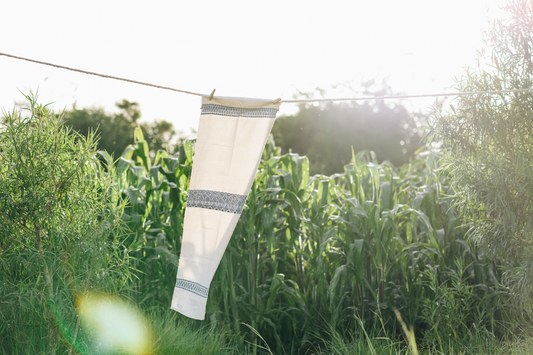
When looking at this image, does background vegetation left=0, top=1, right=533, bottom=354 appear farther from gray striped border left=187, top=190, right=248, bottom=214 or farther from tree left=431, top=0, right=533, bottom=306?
gray striped border left=187, top=190, right=248, bottom=214

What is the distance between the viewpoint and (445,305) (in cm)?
267

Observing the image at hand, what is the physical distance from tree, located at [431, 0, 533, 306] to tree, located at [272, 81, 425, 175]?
46.2ft

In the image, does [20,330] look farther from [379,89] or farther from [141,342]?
[379,89]

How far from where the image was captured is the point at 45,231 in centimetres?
217

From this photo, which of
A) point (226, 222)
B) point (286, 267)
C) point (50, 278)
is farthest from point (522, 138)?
point (50, 278)

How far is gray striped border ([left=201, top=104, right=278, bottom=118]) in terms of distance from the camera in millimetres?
1909

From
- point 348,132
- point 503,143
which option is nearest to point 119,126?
point 348,132

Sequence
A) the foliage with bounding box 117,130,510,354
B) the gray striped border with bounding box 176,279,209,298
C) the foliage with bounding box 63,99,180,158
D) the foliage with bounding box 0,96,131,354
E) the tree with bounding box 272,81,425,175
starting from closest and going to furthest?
the gray striped border with bounding box 176,279,209,298 < the foliage with bounding box 0,96,131,354 < the foliage with bounding box 117,130,510,354 < the foliage with bounding box 63,99,180,158 < the tree with bounding box 272,81,425,175

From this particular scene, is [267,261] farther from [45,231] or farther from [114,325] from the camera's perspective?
[45,231]

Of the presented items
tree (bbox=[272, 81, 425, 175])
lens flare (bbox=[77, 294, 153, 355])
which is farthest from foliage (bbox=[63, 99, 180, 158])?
lens flare (bbox=[77, 294, 153, 355])

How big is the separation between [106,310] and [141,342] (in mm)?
334

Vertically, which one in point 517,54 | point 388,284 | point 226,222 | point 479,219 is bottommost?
point 388,284

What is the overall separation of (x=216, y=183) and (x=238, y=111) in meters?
0.39

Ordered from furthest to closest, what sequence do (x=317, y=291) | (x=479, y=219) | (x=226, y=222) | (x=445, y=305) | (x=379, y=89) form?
(x=379, y=89) < (x=317, y=291) < (x=445, y=305) < (x=479, y=219) < (x=226, y=222)
